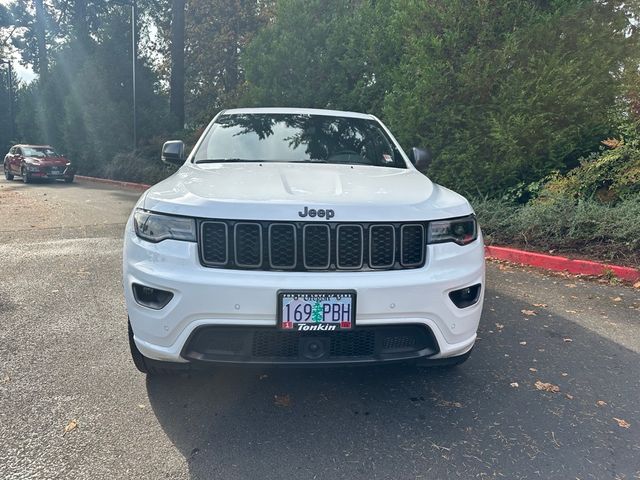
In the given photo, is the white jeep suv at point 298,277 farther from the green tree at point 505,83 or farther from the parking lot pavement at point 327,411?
the green tree at point 505,83

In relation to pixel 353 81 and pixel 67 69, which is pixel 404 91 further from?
pixel 67 69

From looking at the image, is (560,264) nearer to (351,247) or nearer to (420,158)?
(420,158)

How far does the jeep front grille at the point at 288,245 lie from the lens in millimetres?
2508

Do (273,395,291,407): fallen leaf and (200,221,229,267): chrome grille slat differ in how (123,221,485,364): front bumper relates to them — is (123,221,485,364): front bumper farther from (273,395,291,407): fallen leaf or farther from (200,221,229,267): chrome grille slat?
(273,395,291,407): fallen leaf

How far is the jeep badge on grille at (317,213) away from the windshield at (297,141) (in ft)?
4.47

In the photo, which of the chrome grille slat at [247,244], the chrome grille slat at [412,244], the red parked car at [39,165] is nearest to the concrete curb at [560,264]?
the chrome grille slat at [412,244]

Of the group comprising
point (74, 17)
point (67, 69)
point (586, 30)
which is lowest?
point (586, 30)

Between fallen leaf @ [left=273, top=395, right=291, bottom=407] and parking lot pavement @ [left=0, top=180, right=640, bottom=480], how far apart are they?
0.03 ft

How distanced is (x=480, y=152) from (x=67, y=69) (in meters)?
25.2

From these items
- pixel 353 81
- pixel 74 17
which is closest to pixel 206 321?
pixel 353 81

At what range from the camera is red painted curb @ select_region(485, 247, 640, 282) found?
18.7ft

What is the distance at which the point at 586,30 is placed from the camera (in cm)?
783

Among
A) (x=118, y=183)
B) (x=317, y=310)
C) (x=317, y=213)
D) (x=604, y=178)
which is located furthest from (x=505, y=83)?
(x=118, y=183)

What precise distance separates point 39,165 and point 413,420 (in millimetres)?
22481
